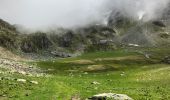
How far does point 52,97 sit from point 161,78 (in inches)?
1646

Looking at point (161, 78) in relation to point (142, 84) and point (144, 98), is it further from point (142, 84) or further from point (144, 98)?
point (144, 98)

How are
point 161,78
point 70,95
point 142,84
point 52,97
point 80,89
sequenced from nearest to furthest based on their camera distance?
point 52,97
point 70,95
point 80,89
point 142,84
point 161,78

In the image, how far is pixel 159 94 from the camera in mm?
61844

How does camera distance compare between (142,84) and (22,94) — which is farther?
(142,84)

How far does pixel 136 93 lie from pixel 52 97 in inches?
528

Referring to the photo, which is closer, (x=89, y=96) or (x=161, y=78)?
(x=89, y=96)

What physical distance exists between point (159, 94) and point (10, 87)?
22.8 meters

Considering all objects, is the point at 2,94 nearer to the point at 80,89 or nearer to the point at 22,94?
the point at 22,94

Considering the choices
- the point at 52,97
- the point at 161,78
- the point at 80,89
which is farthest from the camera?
the point at 161,78

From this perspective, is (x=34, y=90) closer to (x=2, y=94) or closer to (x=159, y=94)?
(x=2, y=94)

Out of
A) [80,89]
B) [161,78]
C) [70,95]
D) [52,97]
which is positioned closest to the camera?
[52,97]

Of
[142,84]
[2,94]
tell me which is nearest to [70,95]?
[2,94]

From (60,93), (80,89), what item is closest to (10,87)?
(60,93)

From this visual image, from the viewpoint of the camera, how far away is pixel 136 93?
60875 millimetres
